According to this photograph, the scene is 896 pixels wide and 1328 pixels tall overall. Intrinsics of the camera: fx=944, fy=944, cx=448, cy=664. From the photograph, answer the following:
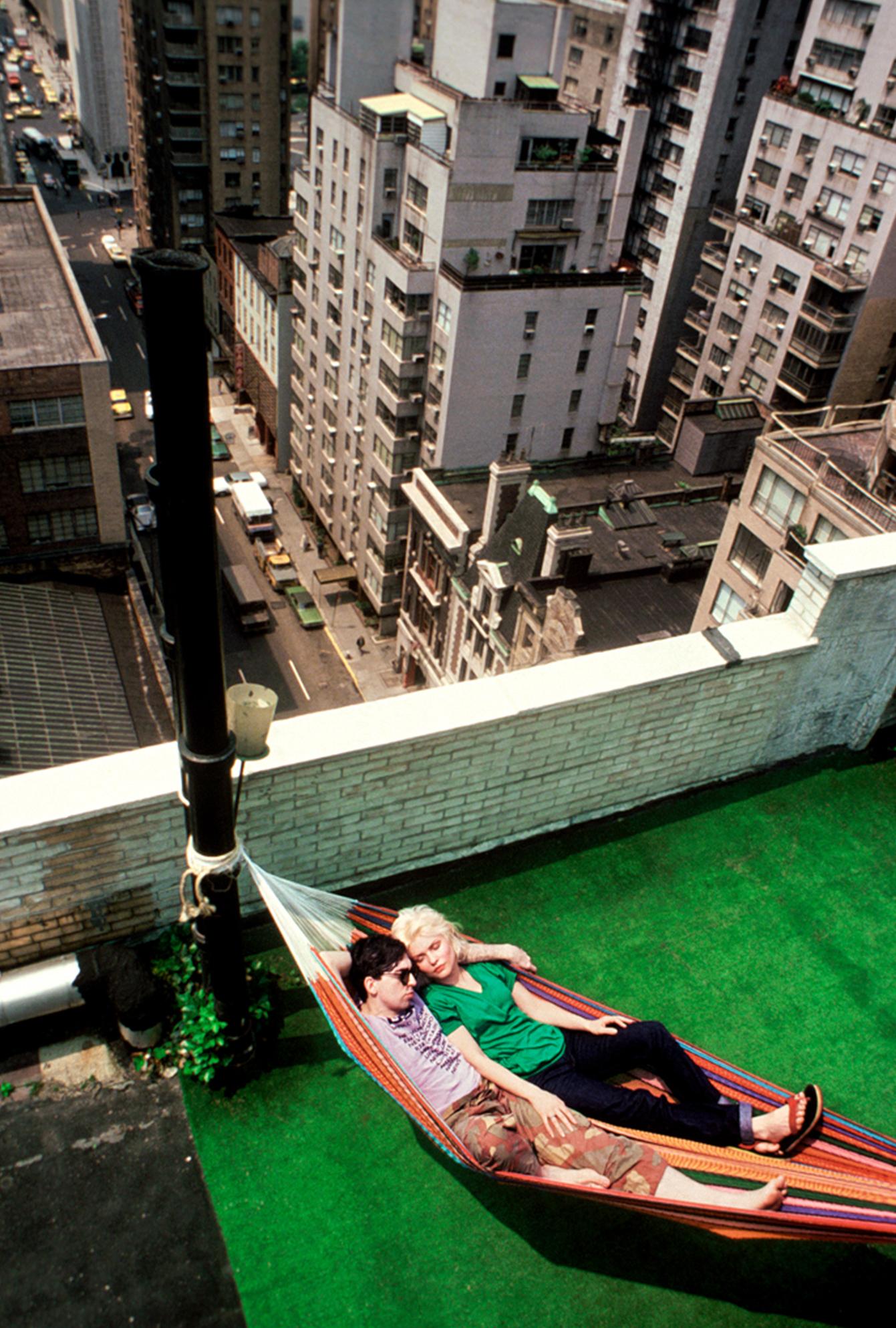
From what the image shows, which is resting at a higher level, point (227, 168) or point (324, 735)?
point (324, 735)

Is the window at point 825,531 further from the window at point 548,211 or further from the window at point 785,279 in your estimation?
the window at point 785,279

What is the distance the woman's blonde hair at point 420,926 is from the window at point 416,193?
40869 mm

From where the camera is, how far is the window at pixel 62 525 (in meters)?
31.7

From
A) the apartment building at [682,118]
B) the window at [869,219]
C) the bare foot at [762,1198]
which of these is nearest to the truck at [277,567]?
the apartment building at [682,118]

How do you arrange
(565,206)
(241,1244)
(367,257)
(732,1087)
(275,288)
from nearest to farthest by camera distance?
(241,1244), (732,1087), (565,206), (367,257), (275,288)

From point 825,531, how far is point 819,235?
3451 cm

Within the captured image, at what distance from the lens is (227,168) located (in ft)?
262

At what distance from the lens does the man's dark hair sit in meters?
8.94

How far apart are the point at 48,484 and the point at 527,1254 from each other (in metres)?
28.9

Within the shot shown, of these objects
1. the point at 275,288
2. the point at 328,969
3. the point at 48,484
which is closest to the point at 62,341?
the point at 48,484

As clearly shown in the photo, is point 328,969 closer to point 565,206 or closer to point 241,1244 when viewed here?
point 241,1244

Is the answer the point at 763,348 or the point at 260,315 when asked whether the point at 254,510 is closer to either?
the point at 260,315

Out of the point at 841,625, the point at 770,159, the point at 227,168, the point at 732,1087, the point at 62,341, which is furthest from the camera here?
the point at 227,168

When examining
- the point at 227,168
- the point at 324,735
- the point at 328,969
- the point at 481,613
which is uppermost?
the point at 324,735
